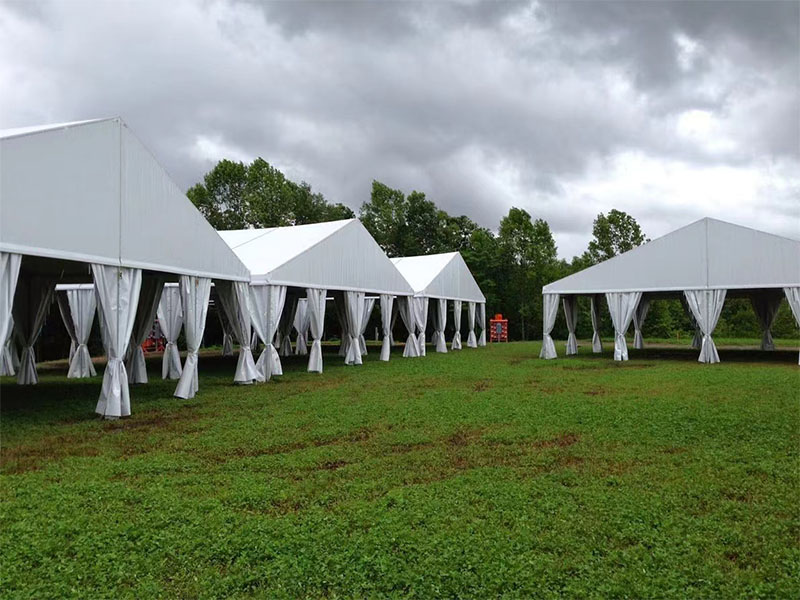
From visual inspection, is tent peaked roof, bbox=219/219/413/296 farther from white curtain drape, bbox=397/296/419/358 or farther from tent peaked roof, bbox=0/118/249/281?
tent peaked roof, bbox=0/118/249/281

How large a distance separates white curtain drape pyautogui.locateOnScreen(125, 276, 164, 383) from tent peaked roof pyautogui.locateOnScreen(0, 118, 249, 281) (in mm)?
1727

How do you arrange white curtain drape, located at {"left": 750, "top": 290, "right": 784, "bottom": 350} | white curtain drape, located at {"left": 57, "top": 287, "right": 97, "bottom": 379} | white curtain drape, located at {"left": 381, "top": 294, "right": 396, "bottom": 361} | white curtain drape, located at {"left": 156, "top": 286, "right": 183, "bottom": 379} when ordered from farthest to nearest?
white curtain drape, located at {"left": 750, "top": 290, "right": 784, "bottom": 350} → white curtain drape, located at {"left": 381, "top": 294, "right": 396, "bottom": 361} → white curtain drape, located at {"left": 57, "top": 287, "right": 97, "bottom": 379} → white curtain drape, located at {"left": 156, "top": 286, "right": 183, "bottom": 379}

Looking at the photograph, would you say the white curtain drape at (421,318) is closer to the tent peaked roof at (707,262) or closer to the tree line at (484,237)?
the tent peaked roof at (707,262)

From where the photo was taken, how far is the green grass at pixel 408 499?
3.02m

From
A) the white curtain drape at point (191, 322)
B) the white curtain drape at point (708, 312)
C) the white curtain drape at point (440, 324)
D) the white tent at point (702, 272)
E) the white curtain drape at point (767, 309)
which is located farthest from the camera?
the white curtain drape at point (440, 324)


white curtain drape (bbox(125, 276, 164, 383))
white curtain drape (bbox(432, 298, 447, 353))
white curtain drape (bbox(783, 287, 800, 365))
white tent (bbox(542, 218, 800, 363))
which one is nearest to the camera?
white curtain drape (bbox(125, 276, 164, 383))

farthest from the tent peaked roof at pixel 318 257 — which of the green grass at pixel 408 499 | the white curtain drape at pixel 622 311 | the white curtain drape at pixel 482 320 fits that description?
the white curtain drape at pixel 482 320

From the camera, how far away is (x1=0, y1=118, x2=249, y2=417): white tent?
20.3ft

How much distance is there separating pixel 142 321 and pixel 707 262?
13.2 meters

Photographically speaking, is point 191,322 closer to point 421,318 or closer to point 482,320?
point 421,318

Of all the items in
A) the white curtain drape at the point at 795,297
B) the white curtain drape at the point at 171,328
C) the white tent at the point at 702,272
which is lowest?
the white curtain drape at the point at 171,328

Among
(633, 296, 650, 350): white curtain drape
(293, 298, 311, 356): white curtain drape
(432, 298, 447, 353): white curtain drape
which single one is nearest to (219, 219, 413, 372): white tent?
(432, 298, 447, 353): white curtain drape

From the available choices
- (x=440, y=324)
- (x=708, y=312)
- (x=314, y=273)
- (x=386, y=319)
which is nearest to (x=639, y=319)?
(x=708, y=312)

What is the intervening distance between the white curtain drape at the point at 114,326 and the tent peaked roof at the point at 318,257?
3975mm
